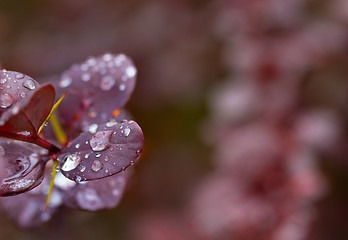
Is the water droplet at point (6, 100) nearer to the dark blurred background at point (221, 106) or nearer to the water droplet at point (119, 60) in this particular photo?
the water droplet at point (119, 60)

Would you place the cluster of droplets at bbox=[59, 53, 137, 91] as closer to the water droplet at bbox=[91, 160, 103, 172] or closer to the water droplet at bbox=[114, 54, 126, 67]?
the water droplet at bbox=[114, 54, 126, 67]

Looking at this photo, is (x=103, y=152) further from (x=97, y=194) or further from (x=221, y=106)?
(x=221, y=106)

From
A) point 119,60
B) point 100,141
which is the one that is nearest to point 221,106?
point 119,60

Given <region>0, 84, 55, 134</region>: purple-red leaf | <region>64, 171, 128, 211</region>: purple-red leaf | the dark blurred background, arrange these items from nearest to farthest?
1. <region>0, 84, 55, 134</region>: purple-red leaf
2. <region>64, 171, 128, 211</region>: purple-red leaf
3. the dark blurred background

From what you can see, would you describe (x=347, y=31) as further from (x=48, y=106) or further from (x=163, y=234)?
(x=48, y=106)

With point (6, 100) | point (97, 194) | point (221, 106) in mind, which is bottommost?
point (221, 106)

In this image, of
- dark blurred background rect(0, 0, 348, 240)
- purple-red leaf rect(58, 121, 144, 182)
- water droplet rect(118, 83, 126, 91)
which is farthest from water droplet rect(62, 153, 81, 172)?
dark blurred background rect(0, 0, 348, 240)
